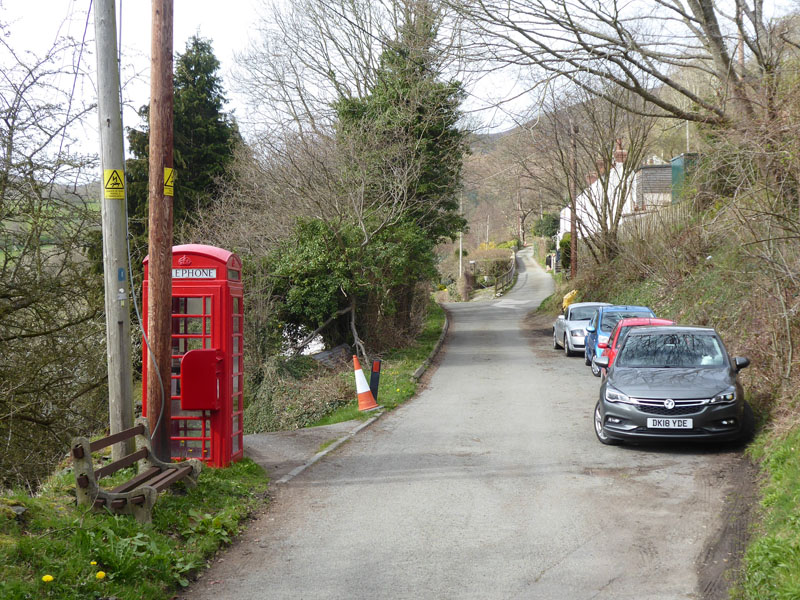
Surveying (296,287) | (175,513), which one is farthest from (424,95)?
(175,513)

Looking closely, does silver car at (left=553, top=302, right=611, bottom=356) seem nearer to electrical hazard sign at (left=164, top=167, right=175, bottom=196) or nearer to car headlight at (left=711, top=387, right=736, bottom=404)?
car headlight at (left=711, top=387, right=736, bottom=404)

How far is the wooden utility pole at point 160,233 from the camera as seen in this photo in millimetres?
7758

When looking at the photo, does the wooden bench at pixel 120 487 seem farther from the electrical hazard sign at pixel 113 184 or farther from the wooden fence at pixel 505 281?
the wooden fence at pixel 505 281

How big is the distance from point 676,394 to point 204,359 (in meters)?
6.11

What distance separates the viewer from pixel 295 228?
2158 cm

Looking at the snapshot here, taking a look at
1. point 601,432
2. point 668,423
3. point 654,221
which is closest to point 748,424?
point 668,423

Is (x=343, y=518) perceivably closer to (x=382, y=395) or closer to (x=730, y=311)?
(x=382, y=395)

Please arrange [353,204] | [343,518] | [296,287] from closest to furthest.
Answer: [343,518] < [296,287] < [353,204]

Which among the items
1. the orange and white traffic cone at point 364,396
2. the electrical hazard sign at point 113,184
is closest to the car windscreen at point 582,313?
the orange and white traffic cone at point 364,396

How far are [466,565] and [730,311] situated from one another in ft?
45.8

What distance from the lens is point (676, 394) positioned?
9891 millimetres

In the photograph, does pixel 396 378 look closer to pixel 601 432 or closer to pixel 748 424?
pixel 601 432

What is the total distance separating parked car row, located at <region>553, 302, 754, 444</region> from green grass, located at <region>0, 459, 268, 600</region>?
538cm

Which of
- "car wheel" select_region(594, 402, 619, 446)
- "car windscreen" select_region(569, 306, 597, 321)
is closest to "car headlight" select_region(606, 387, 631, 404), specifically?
"car wheel" select_region(594, 402, 619, 446)
